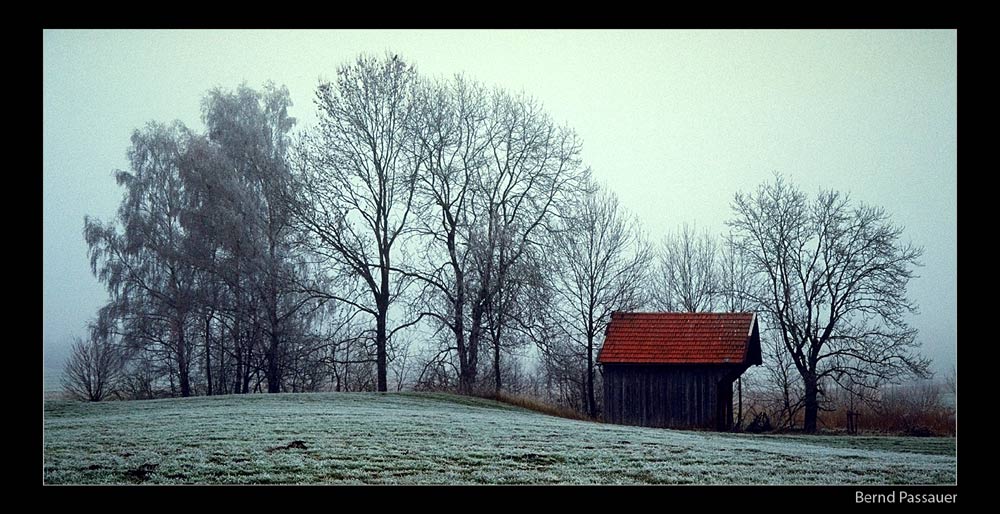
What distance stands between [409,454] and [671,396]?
1635 centimetres

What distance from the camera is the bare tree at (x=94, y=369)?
34312mm

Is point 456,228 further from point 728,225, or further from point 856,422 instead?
point 856,422

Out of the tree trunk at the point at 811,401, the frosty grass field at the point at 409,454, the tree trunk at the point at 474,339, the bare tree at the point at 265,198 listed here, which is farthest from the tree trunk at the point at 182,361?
the tree trunk at the point at 811,401

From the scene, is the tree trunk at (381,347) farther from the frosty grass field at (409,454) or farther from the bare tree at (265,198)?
the frosty grass field at (409,454)

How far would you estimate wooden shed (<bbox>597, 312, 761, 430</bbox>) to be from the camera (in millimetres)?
29078

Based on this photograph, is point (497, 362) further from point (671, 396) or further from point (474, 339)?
point (671, 396)

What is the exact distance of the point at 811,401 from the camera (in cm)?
3388

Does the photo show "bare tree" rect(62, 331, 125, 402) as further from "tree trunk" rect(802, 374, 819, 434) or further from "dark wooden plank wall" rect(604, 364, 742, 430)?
"tree trunk" rect(802, 374, 819, 434)

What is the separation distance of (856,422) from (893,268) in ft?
19.5

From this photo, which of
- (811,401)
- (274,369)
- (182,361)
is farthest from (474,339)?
(811,401)

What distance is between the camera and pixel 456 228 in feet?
113

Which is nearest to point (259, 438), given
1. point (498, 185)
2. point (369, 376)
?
point (369, 376)

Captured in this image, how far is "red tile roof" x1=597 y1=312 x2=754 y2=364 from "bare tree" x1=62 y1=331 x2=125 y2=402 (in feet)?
65.8
